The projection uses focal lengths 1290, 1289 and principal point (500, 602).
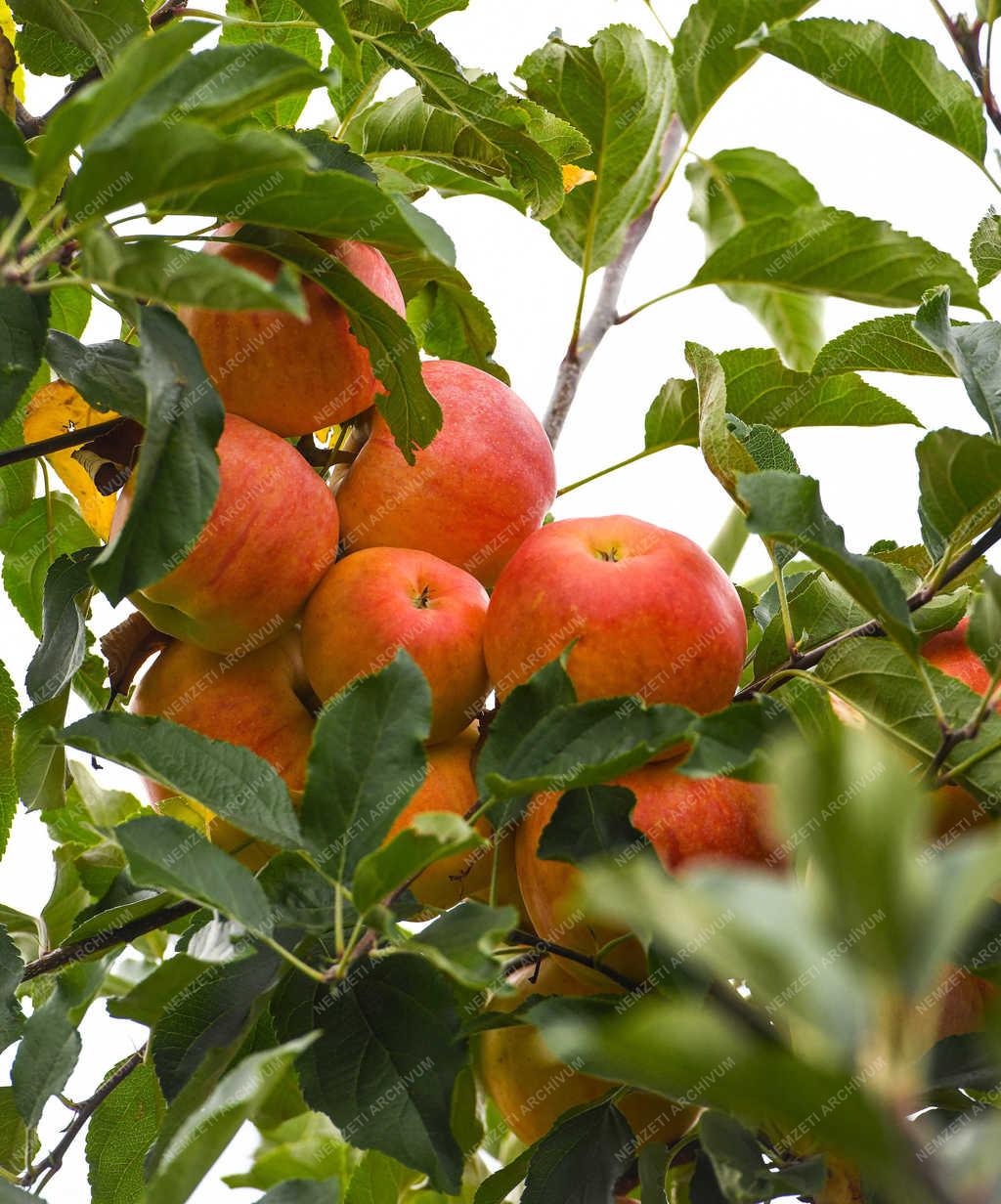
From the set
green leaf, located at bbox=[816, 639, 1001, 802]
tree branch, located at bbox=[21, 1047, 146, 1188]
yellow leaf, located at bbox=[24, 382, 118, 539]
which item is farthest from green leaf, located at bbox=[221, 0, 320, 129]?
tree branch, located at bbox=[21, 1047, 146, 1188]

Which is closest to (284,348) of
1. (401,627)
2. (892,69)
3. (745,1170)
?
(401,627)

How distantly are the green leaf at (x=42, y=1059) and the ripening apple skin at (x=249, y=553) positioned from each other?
24 cm

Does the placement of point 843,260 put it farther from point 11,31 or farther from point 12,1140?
point 12,1140

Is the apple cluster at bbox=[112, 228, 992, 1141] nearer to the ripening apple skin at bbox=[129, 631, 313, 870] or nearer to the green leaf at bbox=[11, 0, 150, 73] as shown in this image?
the ripening apple skin at bbox=[129, 631, 313, 870]

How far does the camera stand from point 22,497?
949mm

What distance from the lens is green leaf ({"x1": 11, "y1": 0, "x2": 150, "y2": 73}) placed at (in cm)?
74

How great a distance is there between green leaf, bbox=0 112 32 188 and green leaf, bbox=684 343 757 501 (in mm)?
383

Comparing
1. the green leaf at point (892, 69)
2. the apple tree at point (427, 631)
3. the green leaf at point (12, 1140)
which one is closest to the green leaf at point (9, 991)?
the apple tree at point (427, 631)

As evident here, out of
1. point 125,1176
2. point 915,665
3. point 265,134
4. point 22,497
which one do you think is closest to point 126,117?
point 265,134

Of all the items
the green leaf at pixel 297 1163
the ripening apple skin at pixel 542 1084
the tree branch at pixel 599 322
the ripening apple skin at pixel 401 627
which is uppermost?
the tree branch at pixel 599 322

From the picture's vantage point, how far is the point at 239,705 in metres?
0.81

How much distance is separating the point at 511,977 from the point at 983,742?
13.1 inches

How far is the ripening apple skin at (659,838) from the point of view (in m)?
0.69

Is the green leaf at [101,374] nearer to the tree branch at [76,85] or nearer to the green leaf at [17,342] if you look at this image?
the green leaf at [17,342]
